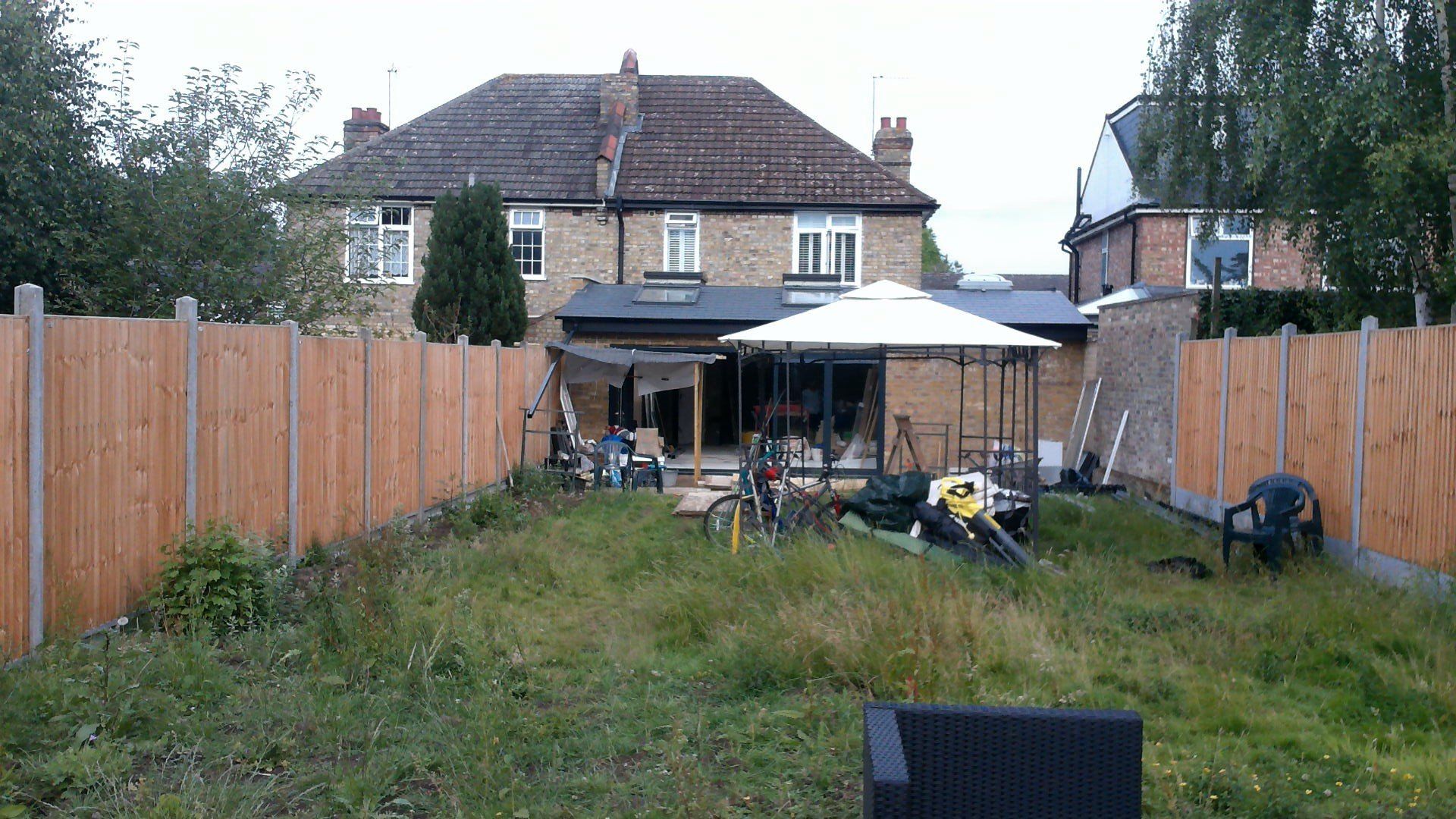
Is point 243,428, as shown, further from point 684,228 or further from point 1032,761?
point 684,228

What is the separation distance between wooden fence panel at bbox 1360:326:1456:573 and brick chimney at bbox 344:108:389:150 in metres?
22.4

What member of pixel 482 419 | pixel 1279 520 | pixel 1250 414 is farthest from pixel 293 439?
pixel 1250 414

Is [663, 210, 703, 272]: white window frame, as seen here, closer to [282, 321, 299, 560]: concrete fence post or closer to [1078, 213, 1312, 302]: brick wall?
[1078, 213, 1312, 302]: brick wall

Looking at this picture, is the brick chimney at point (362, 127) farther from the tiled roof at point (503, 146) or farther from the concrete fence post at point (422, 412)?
the concrete fence post at point (422, 412)

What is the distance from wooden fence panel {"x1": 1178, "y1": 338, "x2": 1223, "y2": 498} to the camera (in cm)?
1289

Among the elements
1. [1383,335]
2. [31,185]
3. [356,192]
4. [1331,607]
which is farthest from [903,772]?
[356,192]

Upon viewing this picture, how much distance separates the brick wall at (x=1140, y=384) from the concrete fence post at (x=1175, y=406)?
195mm

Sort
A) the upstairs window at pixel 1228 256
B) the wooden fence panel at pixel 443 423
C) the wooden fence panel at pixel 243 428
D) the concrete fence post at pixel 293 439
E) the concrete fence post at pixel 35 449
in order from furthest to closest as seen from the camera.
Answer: the upstairs window at pixel 1228 256
the wooden fence panel at pixel 443 423
the concrete fence post at pixel 293 439
the wooden fence panel at pixel 243 428
the concrete fence post at pixel 35 449

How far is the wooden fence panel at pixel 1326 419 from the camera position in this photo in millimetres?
9414

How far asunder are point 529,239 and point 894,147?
8016 mm

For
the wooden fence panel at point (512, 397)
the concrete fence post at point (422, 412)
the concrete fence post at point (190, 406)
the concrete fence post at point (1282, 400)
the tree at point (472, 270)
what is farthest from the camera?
the tree at point (472, 270)

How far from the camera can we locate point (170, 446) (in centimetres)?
688

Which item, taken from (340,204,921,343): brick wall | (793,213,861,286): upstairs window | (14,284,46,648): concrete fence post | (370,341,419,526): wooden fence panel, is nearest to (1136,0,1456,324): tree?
(340,204,921,343): brick wall

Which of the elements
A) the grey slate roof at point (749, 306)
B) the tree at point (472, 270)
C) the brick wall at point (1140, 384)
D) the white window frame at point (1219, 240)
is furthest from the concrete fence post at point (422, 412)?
the white window frame at point (1219, 240)
